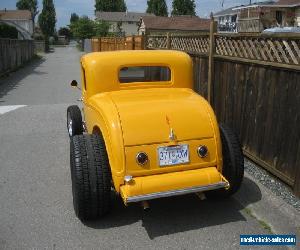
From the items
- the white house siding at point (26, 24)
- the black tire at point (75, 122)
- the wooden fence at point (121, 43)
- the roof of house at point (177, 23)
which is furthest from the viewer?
the white house siding at point (26, 24)

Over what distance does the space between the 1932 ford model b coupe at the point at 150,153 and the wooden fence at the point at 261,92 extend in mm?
749

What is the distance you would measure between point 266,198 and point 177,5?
8404cm

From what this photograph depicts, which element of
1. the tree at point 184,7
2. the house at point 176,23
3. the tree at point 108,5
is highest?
the tree at point 108,5

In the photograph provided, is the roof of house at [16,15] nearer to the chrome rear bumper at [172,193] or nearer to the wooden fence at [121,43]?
the wooden fence at [121,43]

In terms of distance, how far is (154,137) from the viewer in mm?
3695

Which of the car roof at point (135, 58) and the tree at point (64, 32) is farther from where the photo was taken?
the tree at point (64, 32)

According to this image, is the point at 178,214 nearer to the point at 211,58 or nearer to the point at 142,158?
the point at 142,158

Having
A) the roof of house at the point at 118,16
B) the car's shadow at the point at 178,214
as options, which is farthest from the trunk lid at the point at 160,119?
the roof of house at the point at 118,16

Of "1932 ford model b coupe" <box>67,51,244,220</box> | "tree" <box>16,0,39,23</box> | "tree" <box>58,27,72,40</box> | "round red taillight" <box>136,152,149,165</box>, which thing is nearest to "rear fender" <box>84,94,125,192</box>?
"1932 ford model b coupe" <box>67,51,244,220</box>

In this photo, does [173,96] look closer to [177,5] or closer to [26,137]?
[26,137]

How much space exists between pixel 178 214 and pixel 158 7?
291ft

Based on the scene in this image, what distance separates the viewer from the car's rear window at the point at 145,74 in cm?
474

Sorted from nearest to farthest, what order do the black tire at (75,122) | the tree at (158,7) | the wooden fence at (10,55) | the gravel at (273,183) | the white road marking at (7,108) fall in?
1. the gravel at (273,183)
2. the black tire at (75,122)
3. the white road marking at (7,108)
4. the wooden fence at (10,55)
5. the tree at (158,7)

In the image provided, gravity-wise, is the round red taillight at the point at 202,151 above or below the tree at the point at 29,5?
below
